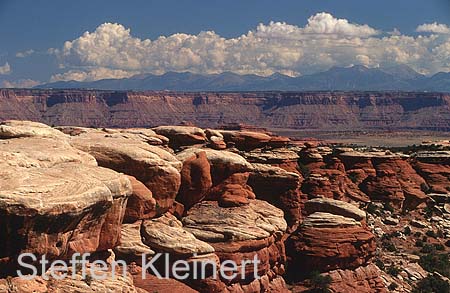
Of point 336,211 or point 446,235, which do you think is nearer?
point 336,211

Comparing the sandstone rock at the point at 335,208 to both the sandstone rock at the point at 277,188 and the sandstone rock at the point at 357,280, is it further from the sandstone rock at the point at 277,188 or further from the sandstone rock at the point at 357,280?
the sandstone rock at the point at 357,280

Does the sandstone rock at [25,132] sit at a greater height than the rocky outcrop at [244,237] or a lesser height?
greater

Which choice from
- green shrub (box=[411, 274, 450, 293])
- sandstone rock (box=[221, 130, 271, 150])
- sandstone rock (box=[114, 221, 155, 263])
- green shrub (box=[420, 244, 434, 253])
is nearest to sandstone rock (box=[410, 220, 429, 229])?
green shrub (box=[420, 244, 434, 253])

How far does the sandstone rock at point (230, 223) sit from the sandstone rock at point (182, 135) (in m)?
7.86

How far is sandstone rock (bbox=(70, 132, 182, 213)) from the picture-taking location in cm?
2461

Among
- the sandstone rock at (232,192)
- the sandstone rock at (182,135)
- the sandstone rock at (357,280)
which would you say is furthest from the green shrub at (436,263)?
the sandstone rock at (182,135)

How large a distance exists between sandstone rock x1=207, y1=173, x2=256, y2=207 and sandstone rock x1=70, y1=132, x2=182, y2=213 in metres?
3.47

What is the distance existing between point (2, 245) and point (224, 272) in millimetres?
11224

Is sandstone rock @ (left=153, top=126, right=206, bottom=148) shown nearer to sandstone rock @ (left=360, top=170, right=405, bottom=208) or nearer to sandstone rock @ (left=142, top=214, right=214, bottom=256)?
sandstone rock @ (left=142, top=214, right=214, bottom=256)

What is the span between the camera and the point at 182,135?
1457 inches

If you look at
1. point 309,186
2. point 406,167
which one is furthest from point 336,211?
point 406,167

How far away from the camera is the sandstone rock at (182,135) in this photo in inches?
1454

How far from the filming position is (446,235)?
45406 millimetres

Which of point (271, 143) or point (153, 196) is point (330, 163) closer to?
point (271, 143)
